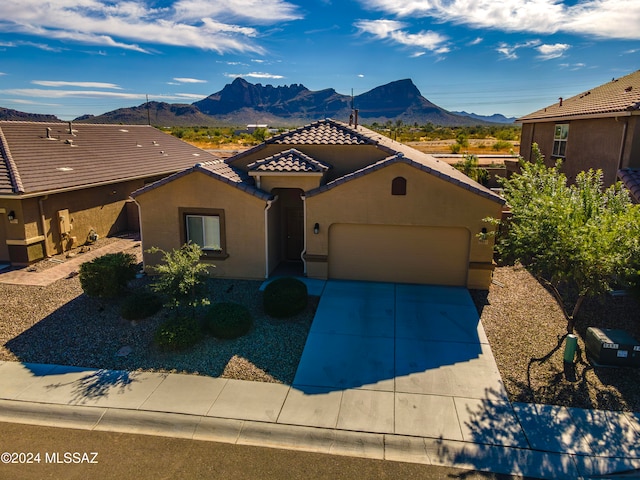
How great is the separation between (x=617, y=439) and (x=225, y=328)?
8279mm

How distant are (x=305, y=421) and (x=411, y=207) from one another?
8052mm

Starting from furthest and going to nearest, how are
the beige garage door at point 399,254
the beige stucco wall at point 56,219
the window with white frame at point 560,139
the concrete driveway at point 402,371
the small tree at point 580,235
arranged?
the window with white frame at point 560,139 → the beige stucco wall at point 56,219 → the beige garage door at point 399,254 → the small tree at point 580,235 → the concrete driveway at point 402,371

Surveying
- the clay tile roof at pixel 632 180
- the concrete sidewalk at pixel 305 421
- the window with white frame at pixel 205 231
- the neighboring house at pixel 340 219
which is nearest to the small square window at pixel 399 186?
the neighboring house at pixel 340 219

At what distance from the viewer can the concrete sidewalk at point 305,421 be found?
7535 mm

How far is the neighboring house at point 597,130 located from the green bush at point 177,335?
1449 centimetres

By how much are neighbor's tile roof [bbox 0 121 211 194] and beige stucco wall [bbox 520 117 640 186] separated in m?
19.9

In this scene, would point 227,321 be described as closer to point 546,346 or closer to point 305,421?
point 305,421

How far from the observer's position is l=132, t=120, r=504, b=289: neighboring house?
14195 mm

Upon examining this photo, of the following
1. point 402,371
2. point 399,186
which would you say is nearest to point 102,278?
point 402,371

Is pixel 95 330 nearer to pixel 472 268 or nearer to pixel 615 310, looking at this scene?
pixel 472 268

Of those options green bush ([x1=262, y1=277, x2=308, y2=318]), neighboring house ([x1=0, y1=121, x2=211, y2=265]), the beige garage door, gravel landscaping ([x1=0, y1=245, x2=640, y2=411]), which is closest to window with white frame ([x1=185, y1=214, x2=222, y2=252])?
gravel landscaping ([x1=0, y1=245, x2=640, y2=411])

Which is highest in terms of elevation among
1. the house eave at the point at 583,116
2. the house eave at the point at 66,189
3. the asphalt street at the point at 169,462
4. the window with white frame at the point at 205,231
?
the house eave at the point at 583,116

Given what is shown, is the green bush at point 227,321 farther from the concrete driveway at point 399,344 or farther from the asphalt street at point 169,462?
the asphalt street at point 169,462

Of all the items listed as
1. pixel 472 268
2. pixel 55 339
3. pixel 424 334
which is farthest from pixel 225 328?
pixel 472 268
